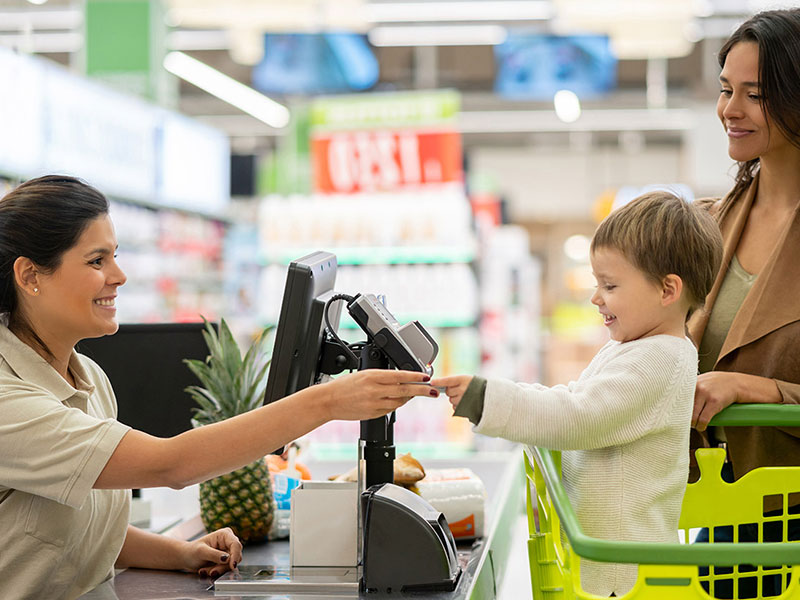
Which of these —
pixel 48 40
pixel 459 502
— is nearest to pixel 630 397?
pixel 459 502

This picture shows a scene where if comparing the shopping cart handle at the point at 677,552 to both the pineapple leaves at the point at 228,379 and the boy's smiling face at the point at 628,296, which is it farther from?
the pineapple leaves at the point at 228,379

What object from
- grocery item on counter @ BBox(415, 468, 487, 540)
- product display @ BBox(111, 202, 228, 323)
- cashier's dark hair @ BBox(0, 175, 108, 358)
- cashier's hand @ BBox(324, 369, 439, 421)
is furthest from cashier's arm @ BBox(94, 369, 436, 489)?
product display @ BBox(111, 202, 228, 323)

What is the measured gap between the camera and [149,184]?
8.09m

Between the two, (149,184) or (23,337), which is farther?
(149,184)

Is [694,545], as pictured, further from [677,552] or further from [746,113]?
[746,113]

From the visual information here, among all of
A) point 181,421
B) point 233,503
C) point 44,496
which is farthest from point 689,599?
point 181,421

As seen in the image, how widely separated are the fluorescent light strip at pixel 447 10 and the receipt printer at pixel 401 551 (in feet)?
25.6

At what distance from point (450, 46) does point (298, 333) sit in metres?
14.8

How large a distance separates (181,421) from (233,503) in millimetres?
511

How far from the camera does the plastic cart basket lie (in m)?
1.24

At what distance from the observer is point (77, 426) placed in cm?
172

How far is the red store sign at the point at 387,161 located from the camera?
8.50 m

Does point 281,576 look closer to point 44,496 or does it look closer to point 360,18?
point 44,496

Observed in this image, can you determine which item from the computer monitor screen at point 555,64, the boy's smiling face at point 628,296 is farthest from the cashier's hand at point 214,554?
the computer monitor screen at point 555,64
